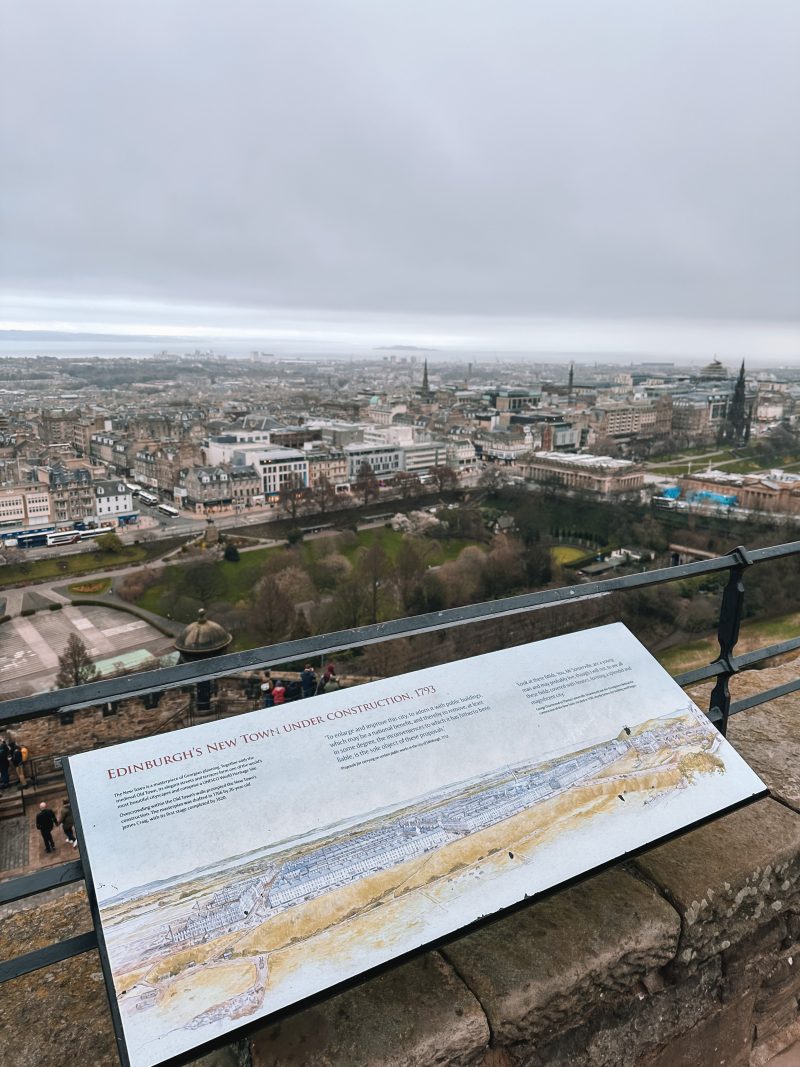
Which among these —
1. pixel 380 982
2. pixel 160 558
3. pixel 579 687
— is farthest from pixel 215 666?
pixel 160 558

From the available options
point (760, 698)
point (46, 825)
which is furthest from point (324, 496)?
point (760, 698)

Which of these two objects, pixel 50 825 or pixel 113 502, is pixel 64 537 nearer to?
pixel 113 502

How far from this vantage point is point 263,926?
0.77 metres

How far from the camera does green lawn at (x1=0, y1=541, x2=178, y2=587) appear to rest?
2006cm

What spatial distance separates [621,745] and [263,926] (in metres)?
0.61

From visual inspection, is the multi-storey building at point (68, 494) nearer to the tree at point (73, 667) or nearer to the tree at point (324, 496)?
the tree at point (324, 496)

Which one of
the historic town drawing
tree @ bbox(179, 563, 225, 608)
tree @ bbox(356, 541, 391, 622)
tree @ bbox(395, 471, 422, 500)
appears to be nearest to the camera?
the historic town drawing

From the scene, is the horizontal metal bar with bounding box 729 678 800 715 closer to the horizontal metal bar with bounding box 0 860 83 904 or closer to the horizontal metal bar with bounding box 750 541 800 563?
the horizontal metal bar with bounding box 750 541 800 563

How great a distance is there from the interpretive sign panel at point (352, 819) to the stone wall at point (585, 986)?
155mm

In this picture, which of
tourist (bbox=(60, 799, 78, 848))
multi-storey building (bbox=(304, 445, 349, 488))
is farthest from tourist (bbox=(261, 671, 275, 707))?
multi-storey building (bbox=(304, 445, 349, 488))

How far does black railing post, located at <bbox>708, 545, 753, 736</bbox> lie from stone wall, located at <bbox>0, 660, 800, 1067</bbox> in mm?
187

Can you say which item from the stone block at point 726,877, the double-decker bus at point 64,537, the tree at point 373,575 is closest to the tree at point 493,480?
the tree at point 373,575

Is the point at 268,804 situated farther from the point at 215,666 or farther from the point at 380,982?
the point at 380,982

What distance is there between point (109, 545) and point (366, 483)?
12046 mm
